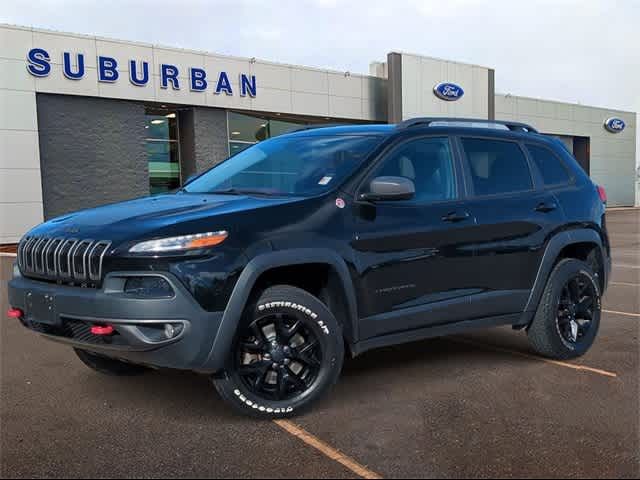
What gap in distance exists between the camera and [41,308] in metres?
3.74

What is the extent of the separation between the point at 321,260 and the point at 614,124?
4281 cm

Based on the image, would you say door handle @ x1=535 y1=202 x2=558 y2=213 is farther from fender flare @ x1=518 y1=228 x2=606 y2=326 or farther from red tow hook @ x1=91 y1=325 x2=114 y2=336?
red tow hook @ x1=91 y1=325 x2=114 y2=336

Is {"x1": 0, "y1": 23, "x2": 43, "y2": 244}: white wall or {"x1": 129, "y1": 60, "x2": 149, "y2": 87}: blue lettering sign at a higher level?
{"x1": 129, "y1": 60, "x2": 149, "y2": 87}: blue lettering sign

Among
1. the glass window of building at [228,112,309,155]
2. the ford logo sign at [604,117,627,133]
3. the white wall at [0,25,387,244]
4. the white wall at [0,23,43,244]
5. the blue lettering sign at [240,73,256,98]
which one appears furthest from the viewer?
the ford logo sign at [604,117,627,133]

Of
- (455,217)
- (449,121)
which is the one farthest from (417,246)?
(449,121)

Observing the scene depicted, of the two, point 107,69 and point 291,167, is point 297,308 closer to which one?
point 291,167

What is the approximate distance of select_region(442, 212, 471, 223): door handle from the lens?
178 inches

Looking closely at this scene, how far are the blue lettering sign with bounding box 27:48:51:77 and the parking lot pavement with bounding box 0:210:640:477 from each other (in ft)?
51.0

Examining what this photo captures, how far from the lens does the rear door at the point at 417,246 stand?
4.14 metres

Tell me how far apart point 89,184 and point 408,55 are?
14.4 metres

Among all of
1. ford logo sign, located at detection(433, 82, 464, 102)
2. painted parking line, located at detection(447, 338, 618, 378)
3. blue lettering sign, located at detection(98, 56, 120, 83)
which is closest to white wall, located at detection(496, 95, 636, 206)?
ford logo sign, located at detection(433, 82, 464, 102)

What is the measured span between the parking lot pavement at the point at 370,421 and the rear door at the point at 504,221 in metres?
0.60

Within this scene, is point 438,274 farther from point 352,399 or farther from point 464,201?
point 352,399

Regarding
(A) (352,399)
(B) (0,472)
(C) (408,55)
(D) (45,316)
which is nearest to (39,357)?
(D) (45,316)
